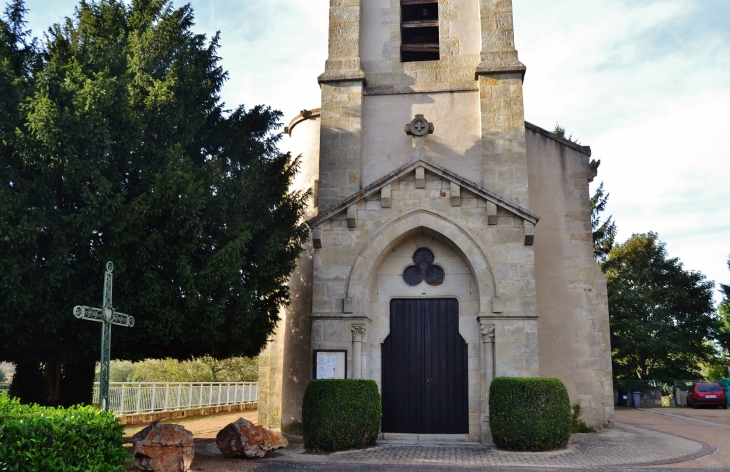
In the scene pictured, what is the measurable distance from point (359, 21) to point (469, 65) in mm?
3089

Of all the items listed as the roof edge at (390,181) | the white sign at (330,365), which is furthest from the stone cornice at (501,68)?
the white sign at (330,365)

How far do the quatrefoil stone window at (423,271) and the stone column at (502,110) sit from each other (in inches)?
92.1

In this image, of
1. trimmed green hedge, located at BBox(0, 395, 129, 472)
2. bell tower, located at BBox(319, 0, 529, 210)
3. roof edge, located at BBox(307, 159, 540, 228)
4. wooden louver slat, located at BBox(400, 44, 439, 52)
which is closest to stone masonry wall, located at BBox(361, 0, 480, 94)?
bell tower, located at BBox(319, 0, 529, 210)

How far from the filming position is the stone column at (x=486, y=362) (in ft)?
40.5

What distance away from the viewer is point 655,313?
113 ft

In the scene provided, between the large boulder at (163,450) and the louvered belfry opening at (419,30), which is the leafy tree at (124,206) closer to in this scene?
the large boulder at (163,450)

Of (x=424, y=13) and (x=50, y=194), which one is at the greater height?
(x=424, y=13)

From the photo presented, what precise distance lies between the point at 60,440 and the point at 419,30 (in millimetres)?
14079

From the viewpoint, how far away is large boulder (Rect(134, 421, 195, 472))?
28.8ft

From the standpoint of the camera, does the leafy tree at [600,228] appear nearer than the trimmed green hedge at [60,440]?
No

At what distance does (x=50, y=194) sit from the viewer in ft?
29.7

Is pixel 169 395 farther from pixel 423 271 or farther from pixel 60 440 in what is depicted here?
pixel 60 440

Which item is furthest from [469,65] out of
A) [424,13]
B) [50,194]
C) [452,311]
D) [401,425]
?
[50,194]

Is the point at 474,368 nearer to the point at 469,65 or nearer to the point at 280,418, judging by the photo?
the point at 280,418
